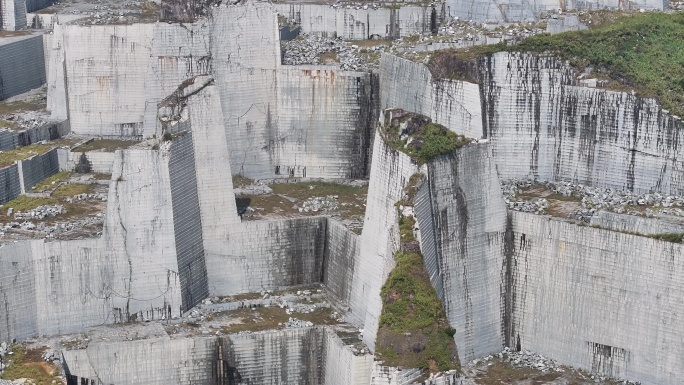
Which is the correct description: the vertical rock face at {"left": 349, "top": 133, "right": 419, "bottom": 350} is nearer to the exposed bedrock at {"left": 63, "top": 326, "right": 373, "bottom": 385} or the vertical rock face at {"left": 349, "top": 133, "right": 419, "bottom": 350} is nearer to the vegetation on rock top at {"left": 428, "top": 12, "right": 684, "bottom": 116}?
the exposed bedrock at {"left": 63, "top": 326, "right": 373, "bottom": 385}

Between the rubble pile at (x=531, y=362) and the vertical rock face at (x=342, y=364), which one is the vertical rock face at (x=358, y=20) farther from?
the vertical rock face at (x=342, y=364)

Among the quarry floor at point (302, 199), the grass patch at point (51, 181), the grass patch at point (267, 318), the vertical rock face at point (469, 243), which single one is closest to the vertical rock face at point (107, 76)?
the grass patch at point (51, 181)

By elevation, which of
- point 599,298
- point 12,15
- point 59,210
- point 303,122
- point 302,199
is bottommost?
point 599,298

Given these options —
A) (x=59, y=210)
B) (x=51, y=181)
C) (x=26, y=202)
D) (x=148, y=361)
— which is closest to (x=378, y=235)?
(x=148, y=361)

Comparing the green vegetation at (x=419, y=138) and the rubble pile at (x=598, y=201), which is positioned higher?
the green vegetation at (x=419, y=138)

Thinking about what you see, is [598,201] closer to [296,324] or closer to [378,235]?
[378,235]

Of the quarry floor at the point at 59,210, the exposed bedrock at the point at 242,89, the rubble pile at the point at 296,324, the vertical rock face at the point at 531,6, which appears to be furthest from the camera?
the vertical rock face at the point at 531,6

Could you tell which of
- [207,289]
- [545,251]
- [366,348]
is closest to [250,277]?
[207,289]
